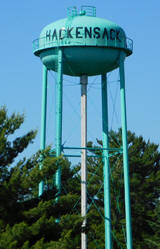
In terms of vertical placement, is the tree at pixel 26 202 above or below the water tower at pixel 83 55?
below

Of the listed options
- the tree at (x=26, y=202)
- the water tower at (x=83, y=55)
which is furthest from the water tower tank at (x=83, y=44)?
the tree at (x=26, y=202)

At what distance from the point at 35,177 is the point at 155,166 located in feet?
85.2

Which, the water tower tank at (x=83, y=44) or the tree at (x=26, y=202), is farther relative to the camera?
the water tower tank at (x=83, y=44)

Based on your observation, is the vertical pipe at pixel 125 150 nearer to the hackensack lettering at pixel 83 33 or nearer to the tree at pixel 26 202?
the hackensack lettering at pixel 83 33

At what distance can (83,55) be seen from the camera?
29.3 m

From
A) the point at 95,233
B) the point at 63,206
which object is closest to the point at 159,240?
the point at 95,233

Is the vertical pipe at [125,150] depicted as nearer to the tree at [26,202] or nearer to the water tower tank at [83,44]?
the water tower tank at [83,44]

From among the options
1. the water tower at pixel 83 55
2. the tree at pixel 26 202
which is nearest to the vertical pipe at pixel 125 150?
the water tower at pixel 83 55

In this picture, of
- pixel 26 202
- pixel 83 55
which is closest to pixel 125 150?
pixel 83 55

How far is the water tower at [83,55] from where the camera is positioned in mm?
29281

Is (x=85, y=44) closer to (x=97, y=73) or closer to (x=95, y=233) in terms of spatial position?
(x=97, y=73)

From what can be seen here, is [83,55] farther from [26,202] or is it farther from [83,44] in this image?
[26,202]

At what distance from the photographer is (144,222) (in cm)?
4497

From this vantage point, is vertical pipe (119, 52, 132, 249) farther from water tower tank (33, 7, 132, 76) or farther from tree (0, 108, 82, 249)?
tree (0, 108, 82, 249)
